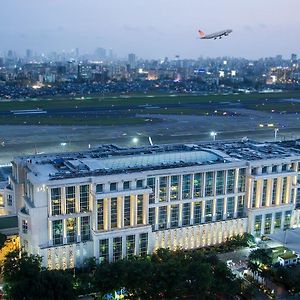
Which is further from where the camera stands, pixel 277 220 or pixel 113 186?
pixel 277 220

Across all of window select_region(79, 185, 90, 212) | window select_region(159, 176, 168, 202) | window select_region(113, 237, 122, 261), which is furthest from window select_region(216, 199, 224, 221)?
window select_region(79, 185, 90, 212)

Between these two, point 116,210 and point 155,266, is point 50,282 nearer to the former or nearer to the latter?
point 155,266

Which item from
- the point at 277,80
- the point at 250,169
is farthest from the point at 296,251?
the point at 277,80

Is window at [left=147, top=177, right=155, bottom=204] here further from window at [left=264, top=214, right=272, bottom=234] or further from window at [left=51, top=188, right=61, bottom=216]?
window at [left=264, top=214, right=272, bottom=234]

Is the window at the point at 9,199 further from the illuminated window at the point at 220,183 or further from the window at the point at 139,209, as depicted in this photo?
the illuminated window at the point at 220,183

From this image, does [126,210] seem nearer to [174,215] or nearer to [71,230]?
[71,230]

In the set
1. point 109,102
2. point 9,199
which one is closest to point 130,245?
point 9,199
